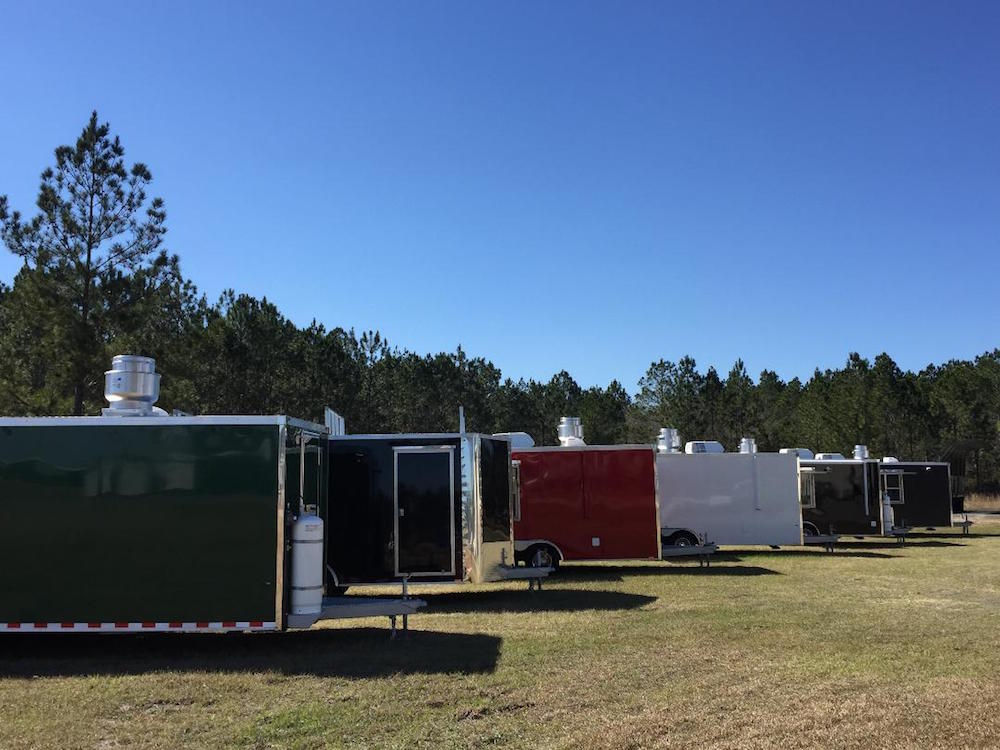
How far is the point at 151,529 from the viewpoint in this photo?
8.24 m

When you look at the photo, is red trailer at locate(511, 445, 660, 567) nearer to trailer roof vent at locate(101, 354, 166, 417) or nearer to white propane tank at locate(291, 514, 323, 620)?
white propane tank at locate(291, 514, 323, 620)

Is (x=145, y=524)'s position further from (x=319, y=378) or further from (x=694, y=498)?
(x=319, y=378)

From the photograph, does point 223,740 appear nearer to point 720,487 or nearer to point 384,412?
point 720,487

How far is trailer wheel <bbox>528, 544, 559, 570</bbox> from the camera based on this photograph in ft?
50.5

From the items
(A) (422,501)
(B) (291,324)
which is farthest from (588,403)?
(A) (422,501)

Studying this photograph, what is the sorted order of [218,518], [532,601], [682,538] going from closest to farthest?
[218,518]
[532,601]
[682,538]

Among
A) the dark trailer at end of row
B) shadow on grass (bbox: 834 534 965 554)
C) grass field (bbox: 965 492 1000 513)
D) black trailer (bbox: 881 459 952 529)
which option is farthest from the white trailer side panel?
grass field (bbox: 965 492 1000 513)

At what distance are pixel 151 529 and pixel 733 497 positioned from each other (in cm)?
1340

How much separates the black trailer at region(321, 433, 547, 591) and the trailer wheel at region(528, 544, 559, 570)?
14.4ft

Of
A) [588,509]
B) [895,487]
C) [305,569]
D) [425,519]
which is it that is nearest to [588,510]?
[588,509]

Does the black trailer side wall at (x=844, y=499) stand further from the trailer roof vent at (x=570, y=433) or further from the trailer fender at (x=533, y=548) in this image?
the trailer fender at (x=533, y=548)

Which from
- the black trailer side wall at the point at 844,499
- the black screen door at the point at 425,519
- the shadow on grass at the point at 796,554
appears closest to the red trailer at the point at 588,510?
the shadow on grass at the point at 796,554

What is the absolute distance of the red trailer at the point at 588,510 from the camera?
50.4 ft

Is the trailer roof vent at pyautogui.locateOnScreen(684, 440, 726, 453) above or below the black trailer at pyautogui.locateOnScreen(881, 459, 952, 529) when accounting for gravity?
above
